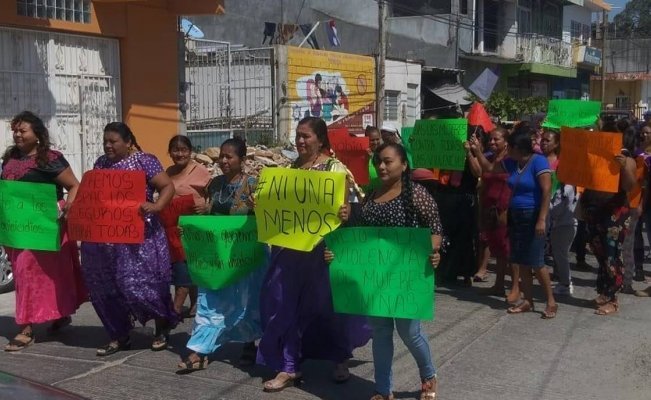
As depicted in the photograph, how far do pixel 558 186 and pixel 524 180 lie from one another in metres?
1.53

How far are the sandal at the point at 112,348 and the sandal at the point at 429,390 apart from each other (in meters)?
2.34

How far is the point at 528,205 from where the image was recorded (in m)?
7.24

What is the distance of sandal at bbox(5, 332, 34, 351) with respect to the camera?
20.9ft

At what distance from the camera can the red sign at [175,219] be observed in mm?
6629

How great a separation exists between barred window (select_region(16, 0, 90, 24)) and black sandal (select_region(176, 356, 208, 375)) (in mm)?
6642

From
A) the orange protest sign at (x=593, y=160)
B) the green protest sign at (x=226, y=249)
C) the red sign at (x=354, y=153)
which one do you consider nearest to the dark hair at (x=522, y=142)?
the orange protest sign at (x=593, y=160)

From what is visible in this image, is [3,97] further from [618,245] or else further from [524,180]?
[618,245]

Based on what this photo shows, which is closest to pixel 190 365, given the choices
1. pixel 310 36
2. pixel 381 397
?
pixel 381 397

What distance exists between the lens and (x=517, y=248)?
7371 mm

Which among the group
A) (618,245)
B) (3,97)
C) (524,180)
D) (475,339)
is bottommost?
(475,339)

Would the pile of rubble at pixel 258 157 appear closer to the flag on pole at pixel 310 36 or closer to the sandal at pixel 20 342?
the flag on pole at pixel 310 36

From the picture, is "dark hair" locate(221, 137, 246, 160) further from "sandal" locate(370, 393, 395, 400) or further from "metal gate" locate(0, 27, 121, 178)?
"metal gate" locate(0, 27, 121, 178)

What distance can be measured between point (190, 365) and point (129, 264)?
34.3 inches

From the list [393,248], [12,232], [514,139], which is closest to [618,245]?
[514,139]
